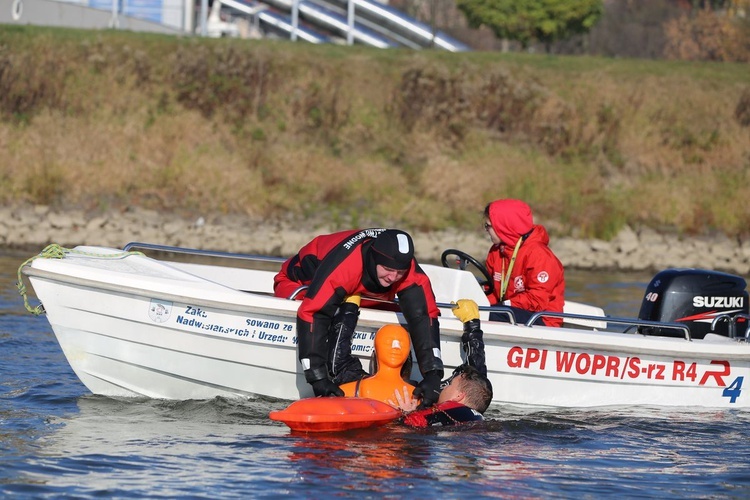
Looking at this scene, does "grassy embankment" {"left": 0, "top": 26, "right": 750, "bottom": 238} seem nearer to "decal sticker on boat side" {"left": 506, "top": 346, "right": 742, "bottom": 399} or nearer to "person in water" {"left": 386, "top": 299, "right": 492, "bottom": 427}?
"decal sticker on boat side" {"left": 506, "top": 346, "right": 742, "bottom": 399}

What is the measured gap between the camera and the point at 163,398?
8.48m

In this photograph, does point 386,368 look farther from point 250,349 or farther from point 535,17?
point 535,17

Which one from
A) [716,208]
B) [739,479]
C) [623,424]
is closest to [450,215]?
[716,208]

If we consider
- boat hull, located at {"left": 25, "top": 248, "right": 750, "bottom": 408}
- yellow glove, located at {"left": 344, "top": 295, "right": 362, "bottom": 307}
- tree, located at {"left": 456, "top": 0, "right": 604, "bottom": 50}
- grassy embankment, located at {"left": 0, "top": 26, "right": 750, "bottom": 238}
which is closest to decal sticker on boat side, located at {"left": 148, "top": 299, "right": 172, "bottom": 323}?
boat hull, located at {"left": 25, "top": 248, "right": 750, "bottom": 408}

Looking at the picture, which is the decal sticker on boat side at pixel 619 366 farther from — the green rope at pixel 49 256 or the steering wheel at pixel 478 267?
the green rope at pixel 49 256

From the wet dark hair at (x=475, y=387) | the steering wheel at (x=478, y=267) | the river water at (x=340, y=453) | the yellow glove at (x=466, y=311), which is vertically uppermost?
the steering wheel at (x=478, y=267)

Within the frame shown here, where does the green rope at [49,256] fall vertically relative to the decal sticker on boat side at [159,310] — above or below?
above

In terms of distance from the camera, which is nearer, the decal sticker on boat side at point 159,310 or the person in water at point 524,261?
the decal sticker on boat side at point 159,310

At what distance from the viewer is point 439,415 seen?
7.79 meters

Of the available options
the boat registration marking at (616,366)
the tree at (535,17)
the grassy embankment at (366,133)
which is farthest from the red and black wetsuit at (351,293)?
the tree at (535,17)

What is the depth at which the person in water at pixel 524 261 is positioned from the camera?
875 cm

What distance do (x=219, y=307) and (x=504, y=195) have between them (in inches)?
580

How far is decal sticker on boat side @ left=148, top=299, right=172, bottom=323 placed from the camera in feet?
26.2

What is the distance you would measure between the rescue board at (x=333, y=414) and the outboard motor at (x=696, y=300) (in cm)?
278
